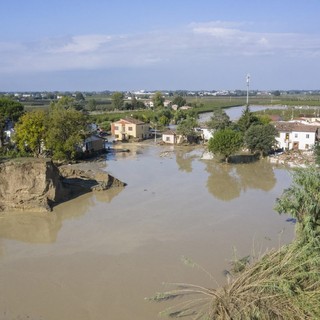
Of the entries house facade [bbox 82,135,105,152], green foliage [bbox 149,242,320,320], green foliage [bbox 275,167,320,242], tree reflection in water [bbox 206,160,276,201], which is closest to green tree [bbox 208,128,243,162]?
tree reflection in water [bbox 206,160,276,201]

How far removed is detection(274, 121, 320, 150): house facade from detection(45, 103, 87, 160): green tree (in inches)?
866

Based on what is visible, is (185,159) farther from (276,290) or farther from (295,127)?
(276,290)

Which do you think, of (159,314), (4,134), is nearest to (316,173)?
(159,314)

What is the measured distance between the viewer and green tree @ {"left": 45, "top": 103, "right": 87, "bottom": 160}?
33.2 m

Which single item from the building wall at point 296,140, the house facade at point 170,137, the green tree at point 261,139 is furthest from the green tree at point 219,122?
the green tree at point 261,139

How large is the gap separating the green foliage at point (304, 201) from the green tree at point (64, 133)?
22.6m

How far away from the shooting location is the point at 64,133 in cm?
3422

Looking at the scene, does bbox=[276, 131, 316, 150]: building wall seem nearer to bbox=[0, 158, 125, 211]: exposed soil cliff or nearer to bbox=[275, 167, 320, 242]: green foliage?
bbox=[0, 158, 125, 211]: exposed soil cliff

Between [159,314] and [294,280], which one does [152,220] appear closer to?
[159,314]

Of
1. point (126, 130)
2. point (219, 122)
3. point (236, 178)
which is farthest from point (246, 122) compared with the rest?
point (126, 130)

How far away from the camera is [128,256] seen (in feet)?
52.9

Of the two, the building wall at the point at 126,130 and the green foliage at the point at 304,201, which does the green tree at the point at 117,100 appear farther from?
the green foliage at the point at 304,201

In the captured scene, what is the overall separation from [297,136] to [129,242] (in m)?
30.2

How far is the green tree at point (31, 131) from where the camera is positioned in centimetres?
3325
